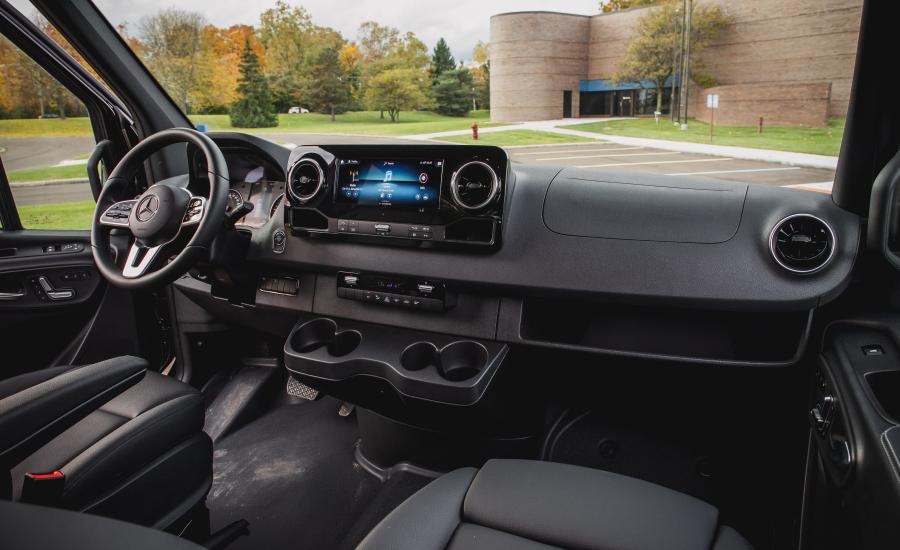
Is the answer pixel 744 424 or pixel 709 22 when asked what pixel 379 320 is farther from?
pixel 709 22

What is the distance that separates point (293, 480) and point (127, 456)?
0.87 meters

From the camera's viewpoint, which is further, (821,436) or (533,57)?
(533,57)

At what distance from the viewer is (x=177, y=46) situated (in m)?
2.53

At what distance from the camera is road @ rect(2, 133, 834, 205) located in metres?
1.87

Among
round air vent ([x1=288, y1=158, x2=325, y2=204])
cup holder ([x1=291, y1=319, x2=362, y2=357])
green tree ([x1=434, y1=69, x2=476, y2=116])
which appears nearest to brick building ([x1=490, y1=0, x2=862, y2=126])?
green tree ([x1=434, y1=69, x2=476, y2=116])

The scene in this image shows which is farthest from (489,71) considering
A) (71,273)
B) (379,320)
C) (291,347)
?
(71,273)

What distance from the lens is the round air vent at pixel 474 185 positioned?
72.1 inches

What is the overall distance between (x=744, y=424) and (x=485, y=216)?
1199 mm

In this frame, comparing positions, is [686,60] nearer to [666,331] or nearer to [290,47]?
[666,331]

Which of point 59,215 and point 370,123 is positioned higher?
point 370,123

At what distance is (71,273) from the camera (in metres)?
2.62

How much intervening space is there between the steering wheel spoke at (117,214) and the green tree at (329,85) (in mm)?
787

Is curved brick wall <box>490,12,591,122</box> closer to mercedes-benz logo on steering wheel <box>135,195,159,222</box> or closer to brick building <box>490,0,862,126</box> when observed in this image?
brick building <box>490,0,862,126</box>

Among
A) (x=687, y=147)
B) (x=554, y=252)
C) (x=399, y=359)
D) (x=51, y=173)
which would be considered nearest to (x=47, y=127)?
(x=51, y=173)
